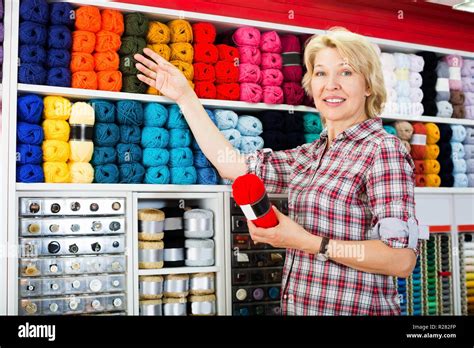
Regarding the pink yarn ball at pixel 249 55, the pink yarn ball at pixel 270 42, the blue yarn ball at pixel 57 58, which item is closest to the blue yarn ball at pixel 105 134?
the blue yarn ball at pixel 57 58

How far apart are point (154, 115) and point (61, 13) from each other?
440 millimetres

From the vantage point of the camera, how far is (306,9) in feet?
7.89

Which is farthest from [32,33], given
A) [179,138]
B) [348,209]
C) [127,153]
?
[348,209]

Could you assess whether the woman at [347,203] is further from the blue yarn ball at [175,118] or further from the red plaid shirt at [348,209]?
the blue yarn ball at [175,118]

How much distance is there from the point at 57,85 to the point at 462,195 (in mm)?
1833

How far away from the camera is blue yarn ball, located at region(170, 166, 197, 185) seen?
→ 2.13m

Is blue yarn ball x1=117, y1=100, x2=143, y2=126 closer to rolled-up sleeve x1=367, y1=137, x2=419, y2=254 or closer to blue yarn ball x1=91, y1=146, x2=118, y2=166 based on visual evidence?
blue yarn ball x1=91, y1=146, x2=118, y2=166

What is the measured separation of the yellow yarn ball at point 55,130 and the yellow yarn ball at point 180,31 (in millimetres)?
495

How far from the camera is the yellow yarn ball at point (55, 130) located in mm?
1954

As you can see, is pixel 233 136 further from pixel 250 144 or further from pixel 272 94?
pixel 272 94

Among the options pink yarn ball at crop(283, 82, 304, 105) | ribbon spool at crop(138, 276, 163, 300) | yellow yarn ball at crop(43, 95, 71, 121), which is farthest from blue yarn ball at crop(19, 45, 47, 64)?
pink yarn ball at crop(283, 82, 304, 105)

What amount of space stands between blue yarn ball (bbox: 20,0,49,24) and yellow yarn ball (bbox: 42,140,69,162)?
0.38m
